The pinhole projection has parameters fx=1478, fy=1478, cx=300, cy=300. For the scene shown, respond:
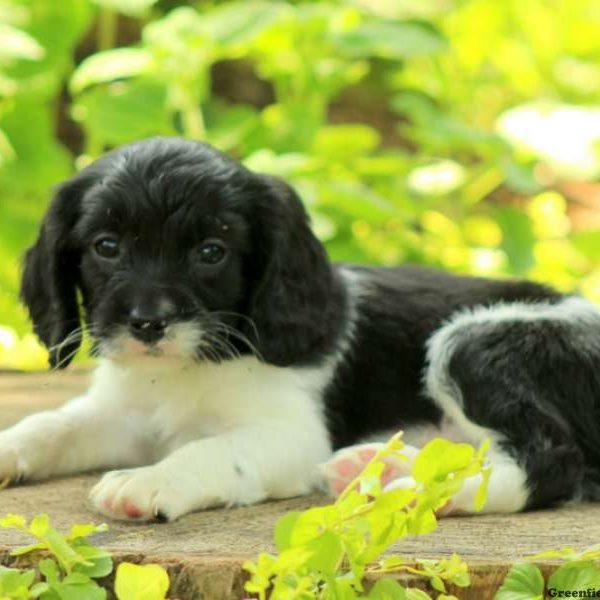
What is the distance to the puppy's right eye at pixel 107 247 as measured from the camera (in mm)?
4516

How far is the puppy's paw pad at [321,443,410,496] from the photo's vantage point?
442cm

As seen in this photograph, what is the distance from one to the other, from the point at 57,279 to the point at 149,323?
670 millimetres

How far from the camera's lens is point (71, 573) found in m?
3.45

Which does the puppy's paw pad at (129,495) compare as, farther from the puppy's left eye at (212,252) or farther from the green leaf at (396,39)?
the green leaf at (396,39)

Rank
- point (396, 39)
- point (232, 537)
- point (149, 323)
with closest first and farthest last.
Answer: point (232, 537)
point (149, 323)
point (396, 39)

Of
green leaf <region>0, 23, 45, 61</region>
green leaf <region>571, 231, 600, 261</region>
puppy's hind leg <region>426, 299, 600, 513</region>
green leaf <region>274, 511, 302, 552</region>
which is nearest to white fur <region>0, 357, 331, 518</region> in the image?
puppy's hind leg <region>426, 299, 600, 513</region>

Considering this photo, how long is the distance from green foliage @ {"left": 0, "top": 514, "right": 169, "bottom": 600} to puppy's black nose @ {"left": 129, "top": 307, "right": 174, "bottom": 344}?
2.75ft

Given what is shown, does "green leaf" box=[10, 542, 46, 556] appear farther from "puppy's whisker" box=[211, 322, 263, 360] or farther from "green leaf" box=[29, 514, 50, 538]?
"puppy's whisker" box=[211, 322, 263, 360]

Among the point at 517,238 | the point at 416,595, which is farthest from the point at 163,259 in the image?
the point at 517,238

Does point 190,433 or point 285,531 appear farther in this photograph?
point 190,433

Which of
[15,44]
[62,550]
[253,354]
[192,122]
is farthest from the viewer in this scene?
[192,122]

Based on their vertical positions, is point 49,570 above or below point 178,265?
below

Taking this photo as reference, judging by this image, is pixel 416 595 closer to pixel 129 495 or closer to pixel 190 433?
pixel 129 495

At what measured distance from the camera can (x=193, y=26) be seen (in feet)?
25.4
